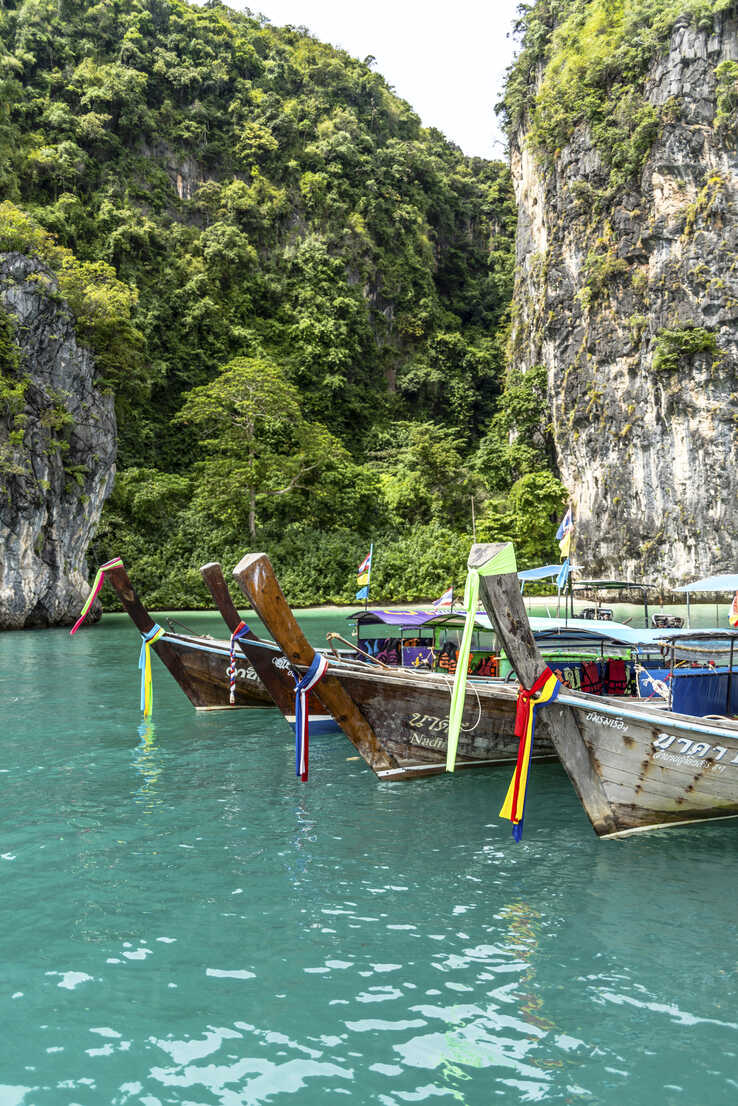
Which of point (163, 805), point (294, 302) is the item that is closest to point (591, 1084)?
point (163, 805)

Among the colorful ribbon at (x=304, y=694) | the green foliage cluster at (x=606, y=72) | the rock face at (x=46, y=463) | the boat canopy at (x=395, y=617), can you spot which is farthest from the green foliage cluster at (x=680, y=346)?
the colorful ribbon at (x=304, y=694)

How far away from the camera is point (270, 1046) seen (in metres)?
4.28

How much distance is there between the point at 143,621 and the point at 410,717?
5.79m

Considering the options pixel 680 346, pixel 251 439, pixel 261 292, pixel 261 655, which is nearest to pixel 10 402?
pixel 251 439

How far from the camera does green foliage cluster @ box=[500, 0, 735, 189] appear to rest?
36.1 m

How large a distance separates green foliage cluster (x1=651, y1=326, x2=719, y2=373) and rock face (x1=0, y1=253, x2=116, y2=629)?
81.4 ft

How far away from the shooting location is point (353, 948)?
539 cm

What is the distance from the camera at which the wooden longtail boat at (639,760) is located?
7.18m

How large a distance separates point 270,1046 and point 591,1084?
5.50 feet

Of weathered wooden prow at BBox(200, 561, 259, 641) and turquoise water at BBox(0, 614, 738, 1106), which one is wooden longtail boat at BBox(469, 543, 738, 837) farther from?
weathered wooden prow at BBox(200, 561, 259, 641)

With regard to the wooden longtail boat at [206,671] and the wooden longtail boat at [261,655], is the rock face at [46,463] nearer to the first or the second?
the wooden longtail boat at [206,671]

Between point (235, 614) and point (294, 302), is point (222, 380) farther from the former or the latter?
point (235, 614)

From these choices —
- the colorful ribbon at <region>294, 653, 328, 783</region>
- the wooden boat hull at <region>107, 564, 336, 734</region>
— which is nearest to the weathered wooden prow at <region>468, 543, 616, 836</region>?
the colorful ribbon at <region>294, 653, 328, 783</region>

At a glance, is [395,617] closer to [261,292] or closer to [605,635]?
[605,635]
